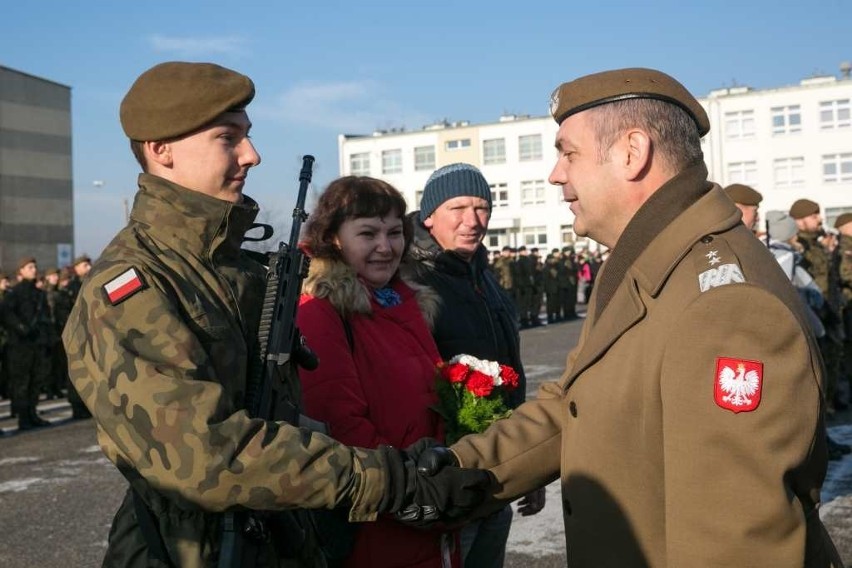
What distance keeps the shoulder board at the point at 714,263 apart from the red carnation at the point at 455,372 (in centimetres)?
119

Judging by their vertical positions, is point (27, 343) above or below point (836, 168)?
below

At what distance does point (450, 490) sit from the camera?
2648 mm

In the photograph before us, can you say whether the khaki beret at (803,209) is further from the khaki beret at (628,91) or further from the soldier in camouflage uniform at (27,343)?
the soldier in camouflage uniform at (27,343)

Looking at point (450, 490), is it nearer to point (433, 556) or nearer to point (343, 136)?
point (433, 556)

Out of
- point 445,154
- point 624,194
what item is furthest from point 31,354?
point 445,154

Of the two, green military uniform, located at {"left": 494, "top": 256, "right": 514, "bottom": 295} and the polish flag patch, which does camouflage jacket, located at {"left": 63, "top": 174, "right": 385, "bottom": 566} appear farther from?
green military uniform, located at {"left": 494, "top": 256, "right": 514, "bottom": 295}

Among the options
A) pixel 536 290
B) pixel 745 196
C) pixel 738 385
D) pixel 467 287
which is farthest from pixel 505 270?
pixel 738 385

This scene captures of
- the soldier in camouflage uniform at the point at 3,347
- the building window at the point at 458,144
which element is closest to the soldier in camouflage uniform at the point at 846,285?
the soldier in camouflage uniform at the point at 3,347

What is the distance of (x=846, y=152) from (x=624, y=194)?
58658mm

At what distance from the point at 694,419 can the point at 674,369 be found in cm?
12

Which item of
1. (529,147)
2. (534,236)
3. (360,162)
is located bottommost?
(534,236)

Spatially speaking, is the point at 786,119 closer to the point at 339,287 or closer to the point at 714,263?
the point at 339,287

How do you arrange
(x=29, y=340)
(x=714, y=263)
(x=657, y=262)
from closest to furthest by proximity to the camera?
(x=714, y=263), (x=657, y=262), (x=29, y=340)

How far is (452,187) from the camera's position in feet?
14.5
